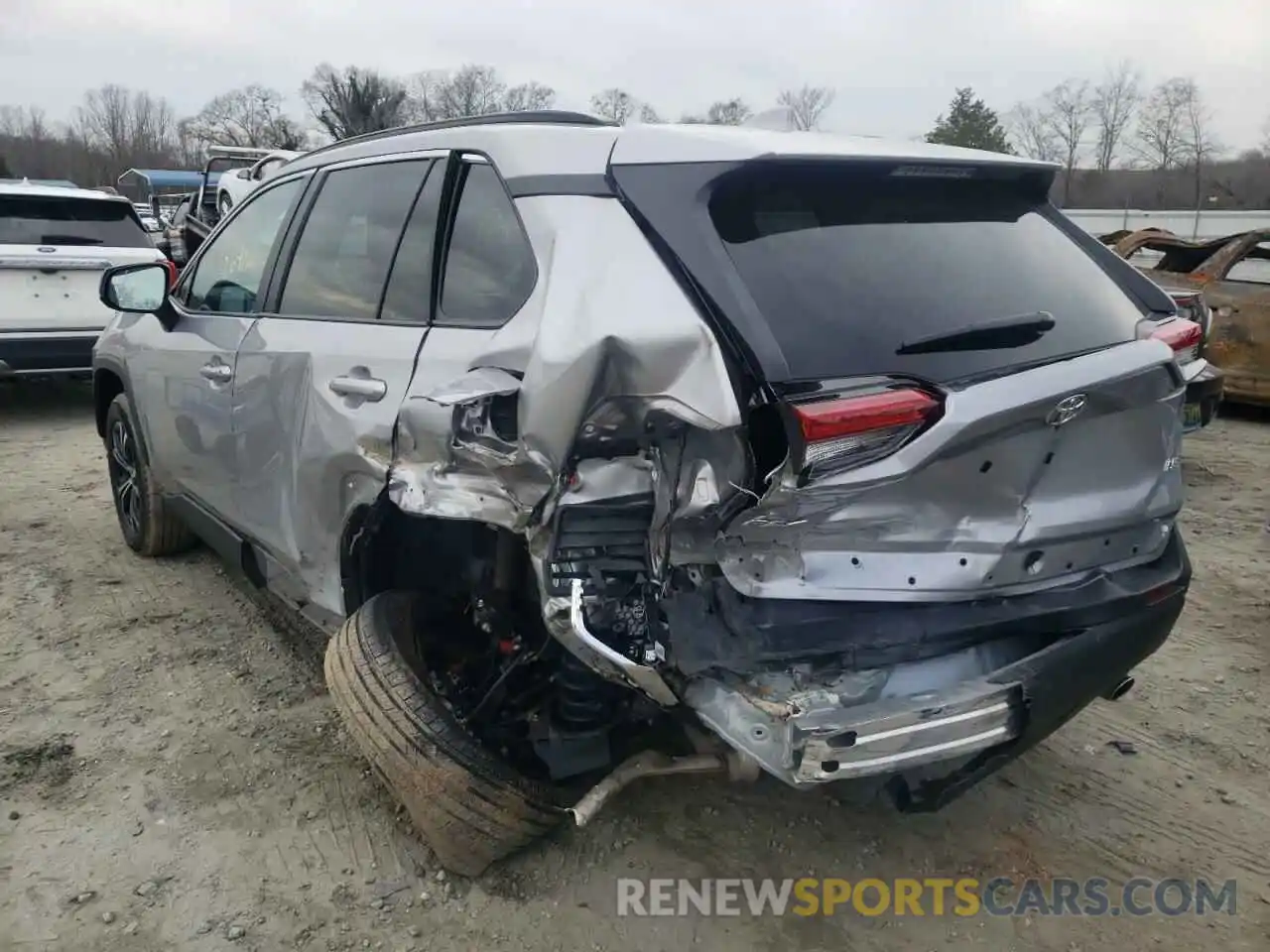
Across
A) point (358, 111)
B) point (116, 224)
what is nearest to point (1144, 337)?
point (116, 224)

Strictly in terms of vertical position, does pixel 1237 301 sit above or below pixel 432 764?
above

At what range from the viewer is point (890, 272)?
220cm

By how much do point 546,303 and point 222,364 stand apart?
6.11 feet

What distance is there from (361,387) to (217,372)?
1.15m

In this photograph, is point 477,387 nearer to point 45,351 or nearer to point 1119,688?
point 1119,688

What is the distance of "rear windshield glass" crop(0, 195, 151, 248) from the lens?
7645 mm

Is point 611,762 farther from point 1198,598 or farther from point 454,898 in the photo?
point 1198,598

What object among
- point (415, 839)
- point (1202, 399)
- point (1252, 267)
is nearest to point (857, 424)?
point (415, 839)

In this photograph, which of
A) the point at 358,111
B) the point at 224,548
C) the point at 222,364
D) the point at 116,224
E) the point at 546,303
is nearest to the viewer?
the point at 546,303

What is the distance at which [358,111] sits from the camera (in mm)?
34562

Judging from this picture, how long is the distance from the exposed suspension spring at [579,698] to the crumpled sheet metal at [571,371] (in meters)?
0.50

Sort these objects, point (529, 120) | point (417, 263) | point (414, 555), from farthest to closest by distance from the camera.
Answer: point (414, 555)
point (417, 263)
point (529, 120)

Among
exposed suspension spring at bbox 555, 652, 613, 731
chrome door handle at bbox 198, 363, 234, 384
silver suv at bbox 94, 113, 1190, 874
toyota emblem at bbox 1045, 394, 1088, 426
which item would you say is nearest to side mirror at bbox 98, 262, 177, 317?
chrome door handle at bbox 198, 363, 234, 384

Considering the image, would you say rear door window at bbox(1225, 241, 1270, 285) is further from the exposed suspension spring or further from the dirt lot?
the exposed suspension spring
